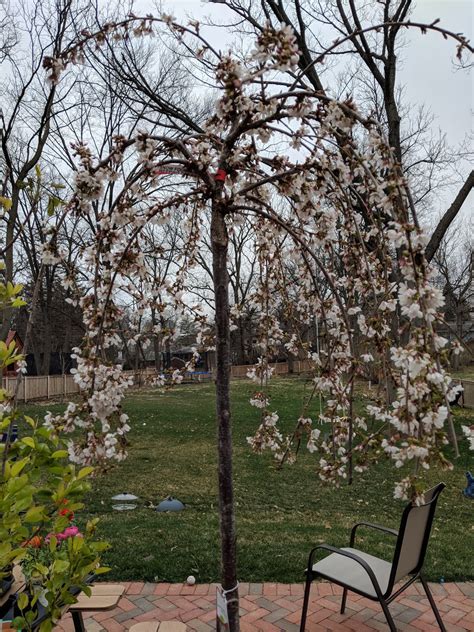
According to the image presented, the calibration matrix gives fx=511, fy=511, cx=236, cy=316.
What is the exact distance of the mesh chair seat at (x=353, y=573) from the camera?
2.73 meters

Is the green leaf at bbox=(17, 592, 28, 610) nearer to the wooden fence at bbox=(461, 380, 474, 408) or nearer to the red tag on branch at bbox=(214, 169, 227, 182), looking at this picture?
the red tag on branch at bbox=(214, 169, 227, 182)

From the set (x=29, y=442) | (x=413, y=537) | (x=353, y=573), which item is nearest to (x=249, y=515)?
(x=353, y=573)

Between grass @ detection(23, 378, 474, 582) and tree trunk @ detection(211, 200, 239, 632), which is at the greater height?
tree trunk @ detection(211, 200, 239, 632)

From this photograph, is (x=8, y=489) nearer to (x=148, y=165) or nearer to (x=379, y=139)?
(x=148, y=165)

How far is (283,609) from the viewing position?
3227mm

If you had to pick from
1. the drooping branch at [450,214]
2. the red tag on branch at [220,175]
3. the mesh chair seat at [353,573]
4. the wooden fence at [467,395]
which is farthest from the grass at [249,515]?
the wooden fence at [467,395]

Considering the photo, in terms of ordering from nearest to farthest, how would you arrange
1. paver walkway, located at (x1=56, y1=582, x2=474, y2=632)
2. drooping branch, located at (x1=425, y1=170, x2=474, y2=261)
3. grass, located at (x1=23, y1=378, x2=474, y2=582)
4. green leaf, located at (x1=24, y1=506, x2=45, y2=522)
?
green leaf, located at (x1=24, y1=506, x2=45, y2=522) < paver walkway, located at (x1=56, y1=582, x2=474, y2=632) < grass, located at (x1=23, y1=378, x2=474, y2=582) < drooping branch, located at (x1=425, y1=170, x2=474, y2=261)

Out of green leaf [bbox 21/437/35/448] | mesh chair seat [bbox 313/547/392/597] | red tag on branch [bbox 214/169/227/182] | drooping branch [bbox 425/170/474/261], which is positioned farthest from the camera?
drooping branch [bbox 425/170/474/261]

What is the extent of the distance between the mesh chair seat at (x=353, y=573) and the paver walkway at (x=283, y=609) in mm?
372

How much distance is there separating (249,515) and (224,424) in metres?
3.34

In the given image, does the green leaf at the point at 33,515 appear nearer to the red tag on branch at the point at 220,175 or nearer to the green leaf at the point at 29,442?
the green leaf at the point at 29,442

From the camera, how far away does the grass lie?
12.7 ft

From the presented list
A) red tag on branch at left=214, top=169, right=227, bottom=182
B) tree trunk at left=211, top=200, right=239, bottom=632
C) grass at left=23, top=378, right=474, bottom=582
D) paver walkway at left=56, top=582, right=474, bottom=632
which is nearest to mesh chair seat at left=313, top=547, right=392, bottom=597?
paver walkway at left=56, top=582, right=474, bottom=632

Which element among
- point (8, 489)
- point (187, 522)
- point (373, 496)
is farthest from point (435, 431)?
point (373, 496)
